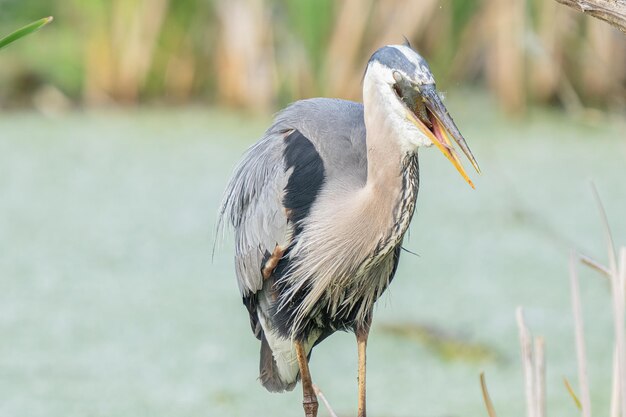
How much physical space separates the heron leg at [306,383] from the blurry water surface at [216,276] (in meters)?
0.38

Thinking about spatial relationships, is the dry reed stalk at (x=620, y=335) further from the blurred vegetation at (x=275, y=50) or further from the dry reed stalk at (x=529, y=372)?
the blurred vegetation at (x=275, y=50)

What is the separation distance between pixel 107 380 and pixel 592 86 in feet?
9.28

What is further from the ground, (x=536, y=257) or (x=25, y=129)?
(x=25, y=129)

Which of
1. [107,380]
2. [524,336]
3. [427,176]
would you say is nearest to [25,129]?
[427,176]

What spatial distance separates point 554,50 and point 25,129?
7.31ft

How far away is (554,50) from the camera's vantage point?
4484 mm

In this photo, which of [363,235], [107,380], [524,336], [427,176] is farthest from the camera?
[427,176]

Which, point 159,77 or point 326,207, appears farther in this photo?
point 159,77

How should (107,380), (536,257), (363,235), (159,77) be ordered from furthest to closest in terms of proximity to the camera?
1. (159,77)
2. (536,257)
3. (107,380)
4. (363,235)

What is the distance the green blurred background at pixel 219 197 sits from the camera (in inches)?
108

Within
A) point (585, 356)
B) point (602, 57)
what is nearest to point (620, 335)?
point (585, 356)

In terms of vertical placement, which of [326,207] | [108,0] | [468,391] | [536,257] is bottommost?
[468,391]

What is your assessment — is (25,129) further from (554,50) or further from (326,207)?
(326,207)

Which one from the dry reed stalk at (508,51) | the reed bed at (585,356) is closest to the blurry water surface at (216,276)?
the dry reed stalk at (508,51)
